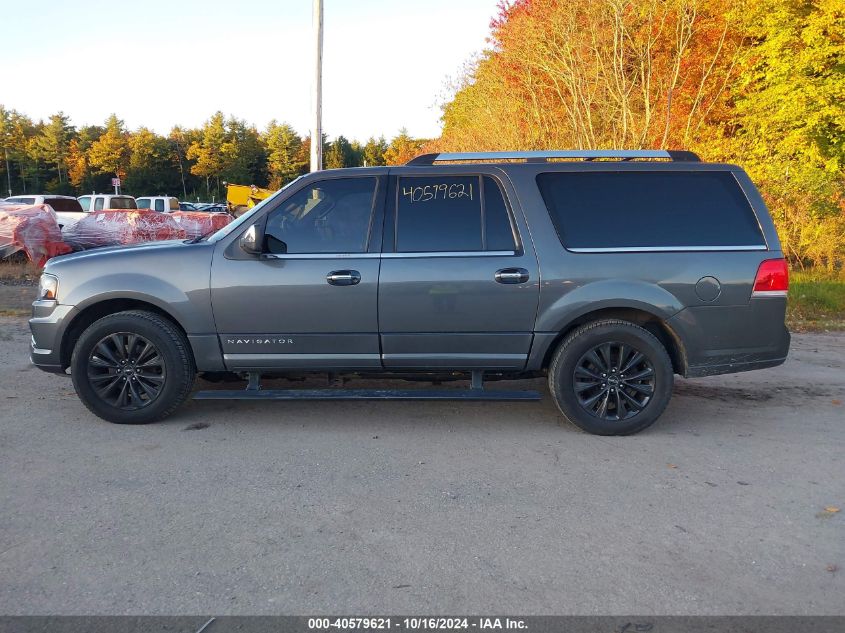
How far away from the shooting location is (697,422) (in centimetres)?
527

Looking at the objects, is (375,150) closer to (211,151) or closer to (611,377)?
(211,151)

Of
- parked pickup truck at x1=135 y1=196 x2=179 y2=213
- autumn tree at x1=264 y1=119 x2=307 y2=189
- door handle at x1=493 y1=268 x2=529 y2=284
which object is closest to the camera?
door handle at x1=493 y1=268 x2=529 y2=284

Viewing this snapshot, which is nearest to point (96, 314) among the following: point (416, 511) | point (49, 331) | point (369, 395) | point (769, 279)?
point (49, 331)

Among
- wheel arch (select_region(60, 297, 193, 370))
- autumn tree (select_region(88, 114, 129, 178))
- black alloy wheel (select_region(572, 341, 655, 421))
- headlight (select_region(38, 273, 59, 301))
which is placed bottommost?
black alloy wheel (select_region(572, 341, 655, 421))

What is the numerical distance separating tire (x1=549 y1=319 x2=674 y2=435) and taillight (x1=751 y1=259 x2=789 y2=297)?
81 cm

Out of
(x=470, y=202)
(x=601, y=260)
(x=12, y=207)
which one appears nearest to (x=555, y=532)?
(x=601, y=260)

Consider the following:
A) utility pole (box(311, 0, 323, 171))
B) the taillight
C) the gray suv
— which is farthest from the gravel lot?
utility pole (box(311, 0, 323, 171))

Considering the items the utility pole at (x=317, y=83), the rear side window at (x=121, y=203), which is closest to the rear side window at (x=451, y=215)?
the utility pole at (x=317, y=83)

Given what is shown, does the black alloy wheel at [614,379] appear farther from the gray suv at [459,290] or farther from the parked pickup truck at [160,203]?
the parked pickup truck at [160,203]

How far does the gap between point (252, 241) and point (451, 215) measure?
4.79 feet

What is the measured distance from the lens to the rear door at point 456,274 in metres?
4.80

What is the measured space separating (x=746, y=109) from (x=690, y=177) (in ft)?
50.3

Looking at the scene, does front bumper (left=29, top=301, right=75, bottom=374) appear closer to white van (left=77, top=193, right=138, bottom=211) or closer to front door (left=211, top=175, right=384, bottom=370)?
front door (left=211, top=175, right=384, bottom=370)

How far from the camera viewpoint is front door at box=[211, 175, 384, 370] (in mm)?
4840
